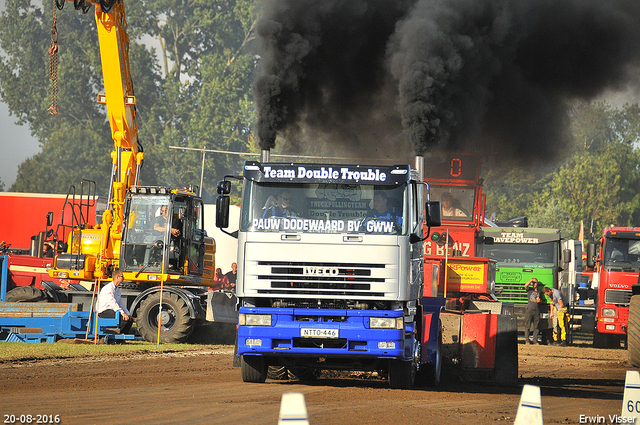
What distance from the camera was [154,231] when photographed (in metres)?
18.3

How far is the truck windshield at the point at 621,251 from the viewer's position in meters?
21.7

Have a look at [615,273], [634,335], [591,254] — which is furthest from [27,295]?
[615,273]

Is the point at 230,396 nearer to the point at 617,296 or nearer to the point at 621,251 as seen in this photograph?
the point at 617,296

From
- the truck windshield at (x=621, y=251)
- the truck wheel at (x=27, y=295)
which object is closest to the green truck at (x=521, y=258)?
the truck windshield at (x=621, y=251)

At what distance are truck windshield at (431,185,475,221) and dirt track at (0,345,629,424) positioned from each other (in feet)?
24.1

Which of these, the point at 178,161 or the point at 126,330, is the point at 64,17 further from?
the point at 126,330

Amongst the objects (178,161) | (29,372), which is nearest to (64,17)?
(178,161)

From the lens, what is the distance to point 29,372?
464 inches

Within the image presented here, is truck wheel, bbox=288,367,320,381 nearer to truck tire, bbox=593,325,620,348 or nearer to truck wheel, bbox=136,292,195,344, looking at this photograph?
truck wheel, bbox=136,292,195,344

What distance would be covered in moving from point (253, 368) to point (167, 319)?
679cm

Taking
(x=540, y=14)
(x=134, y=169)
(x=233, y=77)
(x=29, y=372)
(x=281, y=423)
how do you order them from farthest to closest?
(x=233, y=77)
(x=540, y=14)
(x=134, y=169)
(x=29, y=372)
(x=281, y=423)

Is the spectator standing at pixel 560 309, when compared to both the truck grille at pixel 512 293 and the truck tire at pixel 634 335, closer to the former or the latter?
the truck grille at pixel 512 293

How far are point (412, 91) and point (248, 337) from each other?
378 inches

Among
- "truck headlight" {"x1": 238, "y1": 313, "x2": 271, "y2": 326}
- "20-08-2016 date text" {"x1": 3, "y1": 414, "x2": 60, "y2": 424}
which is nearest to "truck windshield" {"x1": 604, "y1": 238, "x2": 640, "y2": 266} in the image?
"truck headlight" {"x1": 238, "y1": 313, "x2": 271, "y2": 326}
